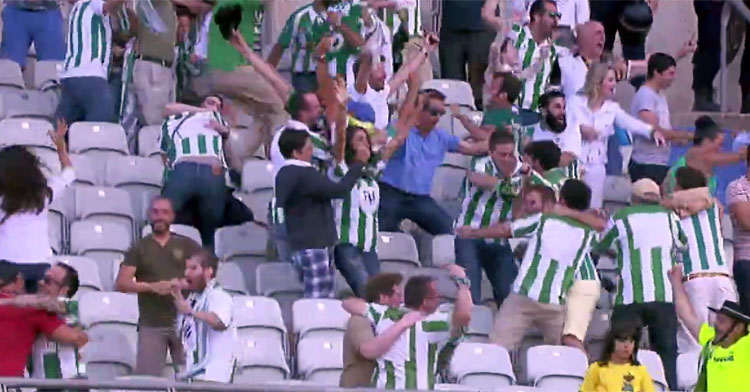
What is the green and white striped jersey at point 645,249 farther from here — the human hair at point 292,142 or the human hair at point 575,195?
the human hair at point 292,142

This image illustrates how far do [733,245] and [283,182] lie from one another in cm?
270

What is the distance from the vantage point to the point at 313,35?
16453 millimetres

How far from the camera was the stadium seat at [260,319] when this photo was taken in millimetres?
14047

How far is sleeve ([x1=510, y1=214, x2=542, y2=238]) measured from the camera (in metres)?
14.9

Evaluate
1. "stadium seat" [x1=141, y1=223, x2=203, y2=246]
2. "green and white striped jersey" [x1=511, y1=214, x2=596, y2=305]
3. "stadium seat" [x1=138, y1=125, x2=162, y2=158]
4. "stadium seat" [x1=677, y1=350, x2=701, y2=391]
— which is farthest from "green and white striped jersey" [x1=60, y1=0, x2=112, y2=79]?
"stadium seat" [x1=677, y1=350, x2=701, y2=391]

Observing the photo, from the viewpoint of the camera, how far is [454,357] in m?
14.1

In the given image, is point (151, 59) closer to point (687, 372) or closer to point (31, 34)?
point (31, 34)

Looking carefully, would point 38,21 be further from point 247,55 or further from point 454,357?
point 454,357

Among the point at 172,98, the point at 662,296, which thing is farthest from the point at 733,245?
the point at 172,98

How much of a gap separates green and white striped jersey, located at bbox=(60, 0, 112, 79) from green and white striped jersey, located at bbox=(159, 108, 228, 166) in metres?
0.85

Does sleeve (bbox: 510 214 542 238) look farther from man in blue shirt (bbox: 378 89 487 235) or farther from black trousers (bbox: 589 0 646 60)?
black trousers (bbox: 589 0 646 60)

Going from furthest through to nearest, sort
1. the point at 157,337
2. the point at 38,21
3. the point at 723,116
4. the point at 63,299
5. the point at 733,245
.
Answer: the point at 723,116 < the point at 38,21 < the point at 733,245 < the point at 157,337 < the point at 63,299

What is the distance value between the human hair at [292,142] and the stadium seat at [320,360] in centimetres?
113

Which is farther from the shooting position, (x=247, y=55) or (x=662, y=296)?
(x=247, y=55)
